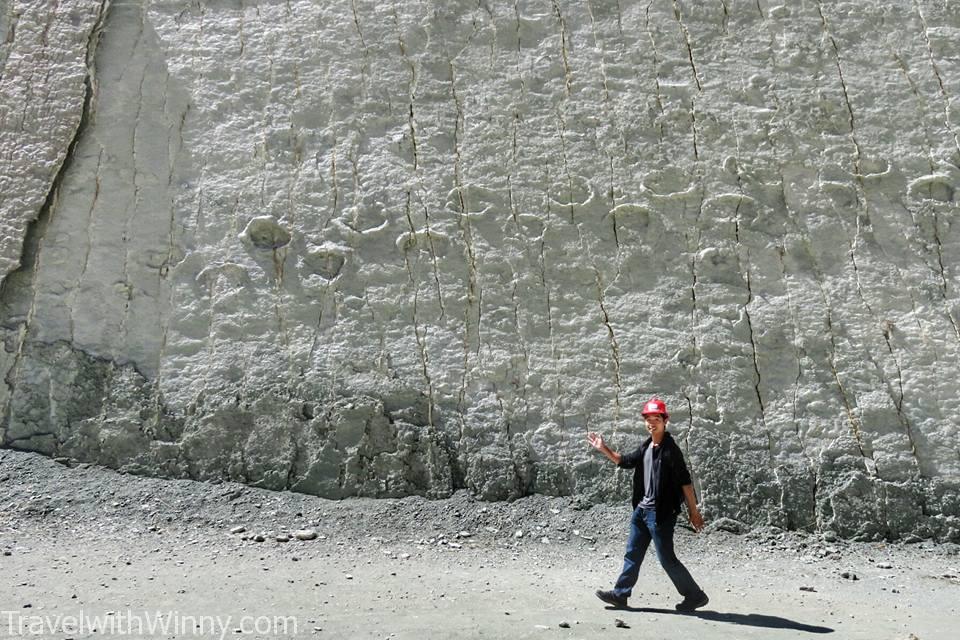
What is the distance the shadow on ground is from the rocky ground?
2cm

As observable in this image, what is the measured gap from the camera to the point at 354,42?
670 cm

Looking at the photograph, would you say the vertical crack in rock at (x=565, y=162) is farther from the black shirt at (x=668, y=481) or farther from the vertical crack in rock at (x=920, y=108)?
the vertical crack in rock at (x=920, y=108)

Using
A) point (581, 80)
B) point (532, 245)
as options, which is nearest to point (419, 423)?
point (532, 245)

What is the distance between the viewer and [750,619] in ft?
15.2

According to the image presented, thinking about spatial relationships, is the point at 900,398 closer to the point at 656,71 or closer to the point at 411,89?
the point at 656,71

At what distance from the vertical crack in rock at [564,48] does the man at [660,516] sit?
103 inches

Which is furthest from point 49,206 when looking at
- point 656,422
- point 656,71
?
point 656,422

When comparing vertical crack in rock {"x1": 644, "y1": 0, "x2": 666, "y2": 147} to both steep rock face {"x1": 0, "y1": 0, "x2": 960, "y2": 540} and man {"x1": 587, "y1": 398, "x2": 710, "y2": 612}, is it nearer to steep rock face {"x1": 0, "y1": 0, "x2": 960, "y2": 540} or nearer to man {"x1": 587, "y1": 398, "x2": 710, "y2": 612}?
steep rock face {"x1": 0, "y1": 0, "x2": 960, "y2": 540}

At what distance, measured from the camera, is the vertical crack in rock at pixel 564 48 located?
654 cm

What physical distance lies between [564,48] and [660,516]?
130 inches

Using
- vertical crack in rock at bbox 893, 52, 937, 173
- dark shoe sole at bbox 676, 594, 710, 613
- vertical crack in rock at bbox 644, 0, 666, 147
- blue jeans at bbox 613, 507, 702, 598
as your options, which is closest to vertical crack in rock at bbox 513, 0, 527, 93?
vertical crack in rock at bbox 644, 0, 666, 147

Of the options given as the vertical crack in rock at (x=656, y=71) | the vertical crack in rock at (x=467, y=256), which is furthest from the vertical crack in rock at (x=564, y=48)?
the vertical crack in rock at (x=467, y=256)

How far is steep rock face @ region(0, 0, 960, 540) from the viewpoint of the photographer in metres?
5.99

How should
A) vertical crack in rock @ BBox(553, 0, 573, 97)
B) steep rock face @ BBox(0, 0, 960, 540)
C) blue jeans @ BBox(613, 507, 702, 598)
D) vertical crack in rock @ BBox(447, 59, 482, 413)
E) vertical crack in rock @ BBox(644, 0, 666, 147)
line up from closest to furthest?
blue jeans @ BBox(613, 507, 702, 598), steep rock face @ BBox(0, 0, 960, 540), vertical crack in rock @ BBox(447, 59, 482, 413), vertical crack in rock @ BBox(644, 0, 666, 147), vertical crack in rock @ BBox(553, 0, 573, 97)
